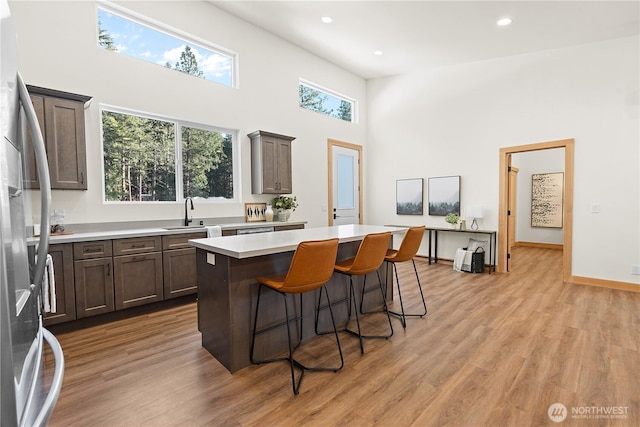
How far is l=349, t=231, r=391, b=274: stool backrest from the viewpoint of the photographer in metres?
2.56

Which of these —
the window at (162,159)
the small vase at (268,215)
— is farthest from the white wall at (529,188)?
the window at (162,159)

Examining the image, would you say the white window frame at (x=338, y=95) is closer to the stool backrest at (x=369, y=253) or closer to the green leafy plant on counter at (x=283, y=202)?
the green leafy plant on counter at (x=283, y=202)

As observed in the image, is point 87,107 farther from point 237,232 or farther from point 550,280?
point 550,280

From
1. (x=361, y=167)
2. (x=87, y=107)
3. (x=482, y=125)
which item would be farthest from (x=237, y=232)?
(x=482, y=125)

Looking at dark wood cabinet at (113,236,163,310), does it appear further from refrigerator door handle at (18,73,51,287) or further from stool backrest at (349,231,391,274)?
refrigerator door handle at (18,73,51,287)

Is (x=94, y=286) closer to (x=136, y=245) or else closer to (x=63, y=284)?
(x=63, y=284)

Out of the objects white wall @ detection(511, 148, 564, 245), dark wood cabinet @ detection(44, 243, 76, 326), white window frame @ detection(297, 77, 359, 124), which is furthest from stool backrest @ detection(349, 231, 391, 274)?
white wall @ detection(511, 148, 564, 245)

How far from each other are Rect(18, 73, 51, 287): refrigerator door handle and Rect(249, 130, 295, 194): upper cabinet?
409 centimetres

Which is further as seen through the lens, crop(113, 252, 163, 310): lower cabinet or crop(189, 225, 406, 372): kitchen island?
crop(113, 252, 163, 310): lower cabinet

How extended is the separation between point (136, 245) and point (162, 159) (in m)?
1.41

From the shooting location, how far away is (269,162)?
5.12 metres

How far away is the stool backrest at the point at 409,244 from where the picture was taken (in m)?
3.11

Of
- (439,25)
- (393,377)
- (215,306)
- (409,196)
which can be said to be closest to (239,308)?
(215,306)

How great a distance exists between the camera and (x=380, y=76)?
7035mm
